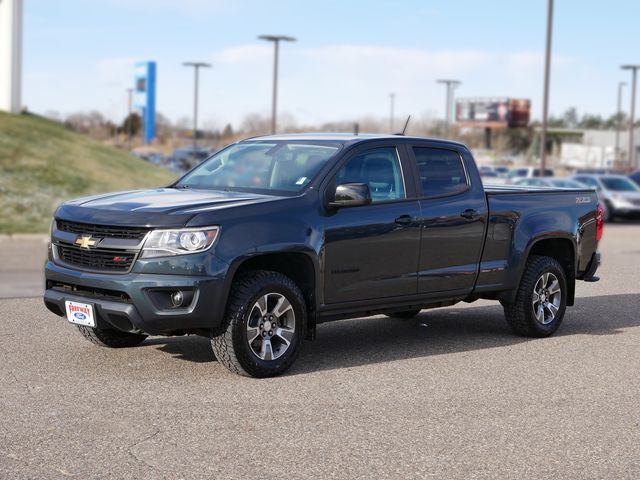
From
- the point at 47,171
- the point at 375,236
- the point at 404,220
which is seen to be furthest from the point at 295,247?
the point at 47,171

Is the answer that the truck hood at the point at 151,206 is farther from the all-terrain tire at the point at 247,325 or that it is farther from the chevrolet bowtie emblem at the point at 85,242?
the all-terrain tire at the point at 247,325

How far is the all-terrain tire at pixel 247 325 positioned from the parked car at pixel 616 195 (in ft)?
88.0

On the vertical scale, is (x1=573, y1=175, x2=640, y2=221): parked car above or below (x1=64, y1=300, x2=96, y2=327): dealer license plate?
above

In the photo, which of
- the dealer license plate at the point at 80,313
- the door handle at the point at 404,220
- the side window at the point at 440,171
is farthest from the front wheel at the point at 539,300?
the dealer license plate at the point at 80,313

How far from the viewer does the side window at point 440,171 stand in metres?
9.00

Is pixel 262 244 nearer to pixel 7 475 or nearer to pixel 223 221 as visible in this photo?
pixel 223 221

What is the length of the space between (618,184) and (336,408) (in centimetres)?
2959

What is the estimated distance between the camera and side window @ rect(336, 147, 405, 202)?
8.41 m

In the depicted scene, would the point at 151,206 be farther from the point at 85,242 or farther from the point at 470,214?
the point at 470,214

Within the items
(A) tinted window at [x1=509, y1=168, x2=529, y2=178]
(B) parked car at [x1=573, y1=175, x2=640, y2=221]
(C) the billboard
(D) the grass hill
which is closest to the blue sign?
(A) tinted window at [x1=509, y1=168, x2=529, y2=178]

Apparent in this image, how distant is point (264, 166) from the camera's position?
8.58 metres

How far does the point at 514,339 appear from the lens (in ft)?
32.3

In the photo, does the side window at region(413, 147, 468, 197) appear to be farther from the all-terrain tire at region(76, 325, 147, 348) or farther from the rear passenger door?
the all-terrain tire at region(76, 325, 147, 348)

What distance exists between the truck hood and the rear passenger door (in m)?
1.59
